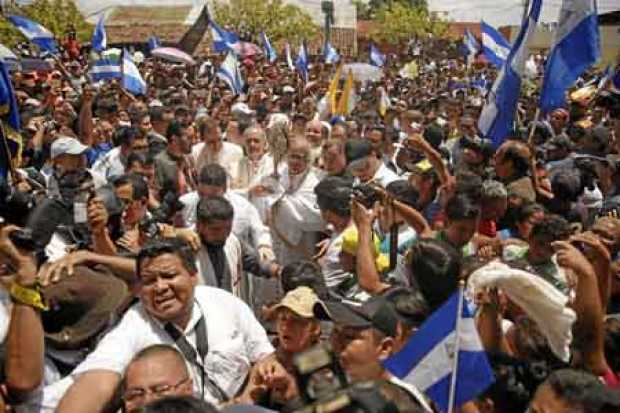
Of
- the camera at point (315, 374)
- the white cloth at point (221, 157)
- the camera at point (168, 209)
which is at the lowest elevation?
the white cloth at point (221, 157)

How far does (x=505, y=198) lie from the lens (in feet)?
16.9

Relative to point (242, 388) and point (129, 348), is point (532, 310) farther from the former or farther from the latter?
point (129, 348)

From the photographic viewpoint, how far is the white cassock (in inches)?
229

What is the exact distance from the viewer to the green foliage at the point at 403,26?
56.0 m

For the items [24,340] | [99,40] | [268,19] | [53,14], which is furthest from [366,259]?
[268,19]

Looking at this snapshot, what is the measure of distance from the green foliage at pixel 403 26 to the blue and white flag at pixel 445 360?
53.0 metres

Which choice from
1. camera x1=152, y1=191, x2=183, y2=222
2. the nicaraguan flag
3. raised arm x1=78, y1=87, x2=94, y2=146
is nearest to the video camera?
camera x1=152, y1=191, x2=183, y2=222

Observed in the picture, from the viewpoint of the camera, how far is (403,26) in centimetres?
5728

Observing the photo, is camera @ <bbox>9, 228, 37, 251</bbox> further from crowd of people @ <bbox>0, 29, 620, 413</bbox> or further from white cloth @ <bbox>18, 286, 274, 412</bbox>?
white cloth @ <bbox>18, 286, 274, 412</bbox>

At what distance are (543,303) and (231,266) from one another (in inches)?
78.9

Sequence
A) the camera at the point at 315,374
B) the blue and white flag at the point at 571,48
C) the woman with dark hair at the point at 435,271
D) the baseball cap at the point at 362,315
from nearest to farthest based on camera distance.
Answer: the camera at the point at 315,374, the baseball cap at the point at 362,315, the woman with dark hair at the point at 435,271, the blue and white flag at the point at 571,48

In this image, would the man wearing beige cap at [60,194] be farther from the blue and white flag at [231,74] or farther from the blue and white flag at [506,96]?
the blue and white flag at [231,74]

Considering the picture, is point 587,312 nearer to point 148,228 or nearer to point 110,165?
point 148,228

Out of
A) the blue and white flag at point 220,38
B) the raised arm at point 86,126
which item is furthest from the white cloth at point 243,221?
the blue and white flag at point 220,38
